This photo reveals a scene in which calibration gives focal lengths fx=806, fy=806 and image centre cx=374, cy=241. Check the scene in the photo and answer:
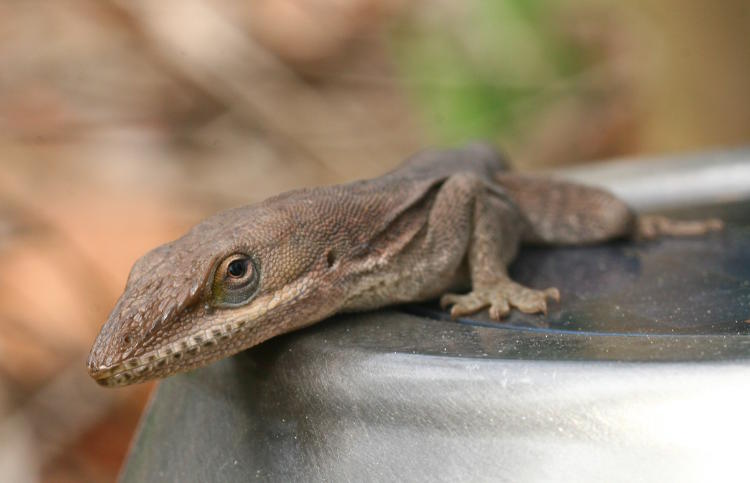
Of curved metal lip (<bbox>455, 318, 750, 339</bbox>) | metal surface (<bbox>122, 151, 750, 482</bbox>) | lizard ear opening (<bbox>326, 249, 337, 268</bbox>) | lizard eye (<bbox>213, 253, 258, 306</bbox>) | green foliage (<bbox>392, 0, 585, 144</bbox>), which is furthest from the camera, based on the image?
green foliage (<bbox>392, 0, 585, 144</bbox>)

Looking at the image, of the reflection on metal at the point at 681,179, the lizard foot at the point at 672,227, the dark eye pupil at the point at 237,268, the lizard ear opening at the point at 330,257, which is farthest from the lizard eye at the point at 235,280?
the reflection on metal at the point at 681,179

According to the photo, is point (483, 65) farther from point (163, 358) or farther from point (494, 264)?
point (163, 358)

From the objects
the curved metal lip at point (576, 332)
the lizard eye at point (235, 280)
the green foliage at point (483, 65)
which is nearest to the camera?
the curved metal lip at point (576, 332)

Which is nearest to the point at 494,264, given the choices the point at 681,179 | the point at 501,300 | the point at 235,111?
the point at 501,300

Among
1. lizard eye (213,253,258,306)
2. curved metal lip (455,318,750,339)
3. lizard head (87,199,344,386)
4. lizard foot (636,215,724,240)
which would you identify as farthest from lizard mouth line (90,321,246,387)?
lizard foot (636,215,724,240)

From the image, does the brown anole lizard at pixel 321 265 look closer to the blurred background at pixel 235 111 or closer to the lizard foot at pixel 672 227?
the lizard foot at pixel 672 227

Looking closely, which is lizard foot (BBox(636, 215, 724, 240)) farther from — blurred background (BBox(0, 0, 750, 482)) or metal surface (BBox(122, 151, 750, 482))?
blurred background (BBox(0, 0, 750, 482))
